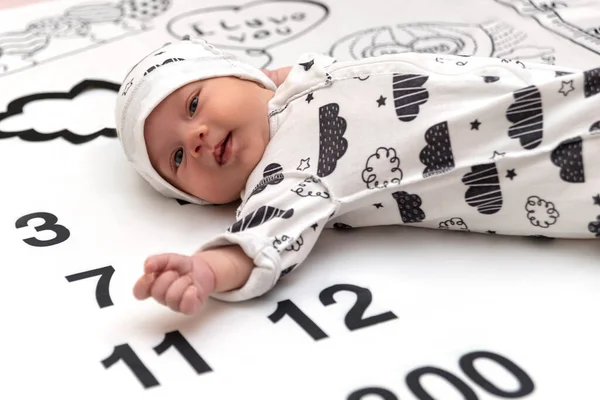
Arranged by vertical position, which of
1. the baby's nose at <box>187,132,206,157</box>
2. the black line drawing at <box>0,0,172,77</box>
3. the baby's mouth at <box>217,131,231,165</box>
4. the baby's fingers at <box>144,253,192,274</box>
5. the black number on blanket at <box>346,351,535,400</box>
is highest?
the black line drawing at <box>0,0,172,77</box>

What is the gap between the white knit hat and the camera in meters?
0.78

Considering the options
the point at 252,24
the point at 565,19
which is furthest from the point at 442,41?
the point at 252,24

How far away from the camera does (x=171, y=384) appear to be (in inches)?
22.5

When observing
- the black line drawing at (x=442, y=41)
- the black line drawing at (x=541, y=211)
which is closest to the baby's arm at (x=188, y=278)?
the black line drawing at (x=541, y=211)

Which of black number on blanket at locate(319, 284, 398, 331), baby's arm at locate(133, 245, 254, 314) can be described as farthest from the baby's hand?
black number on blanket at locate(319, 284, 398, 331)

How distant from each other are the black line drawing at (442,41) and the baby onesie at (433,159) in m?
0.34

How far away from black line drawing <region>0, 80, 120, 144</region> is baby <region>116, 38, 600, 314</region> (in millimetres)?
165

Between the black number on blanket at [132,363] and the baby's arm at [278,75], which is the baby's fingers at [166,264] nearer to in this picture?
the black number on blanket at [132,363]

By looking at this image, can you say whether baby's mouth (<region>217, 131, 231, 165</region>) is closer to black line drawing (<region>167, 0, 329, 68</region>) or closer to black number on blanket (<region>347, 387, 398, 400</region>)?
black number on blanket (<region>347, 387, 398, 400</region>)

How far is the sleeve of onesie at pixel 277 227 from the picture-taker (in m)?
0.65

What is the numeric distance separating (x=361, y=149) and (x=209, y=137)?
0.16 metres

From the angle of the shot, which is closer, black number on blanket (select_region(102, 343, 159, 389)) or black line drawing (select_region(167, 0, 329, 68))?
black number on blanket (select_region(102, 343, 159, 389))

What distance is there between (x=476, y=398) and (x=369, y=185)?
0.84 feet

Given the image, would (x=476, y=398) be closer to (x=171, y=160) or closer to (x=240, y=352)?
(x=240, y=352)
